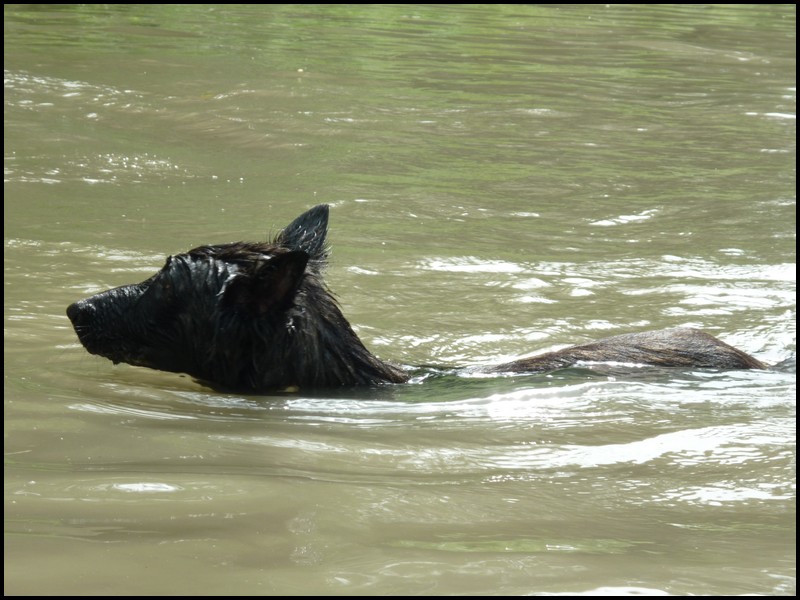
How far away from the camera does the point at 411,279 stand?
9.13 m

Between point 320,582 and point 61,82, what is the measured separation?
12.7 m

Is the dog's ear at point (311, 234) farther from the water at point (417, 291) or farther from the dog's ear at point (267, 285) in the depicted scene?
the water at point (417, 291)

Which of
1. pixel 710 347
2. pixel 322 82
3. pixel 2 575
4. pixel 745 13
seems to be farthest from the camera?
pixel 745 13

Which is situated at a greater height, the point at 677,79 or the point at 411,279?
the point at 677,79

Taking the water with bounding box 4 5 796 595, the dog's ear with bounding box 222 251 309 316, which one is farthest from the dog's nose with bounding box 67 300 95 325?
the dog's ear with bounding box 222 251 309 316

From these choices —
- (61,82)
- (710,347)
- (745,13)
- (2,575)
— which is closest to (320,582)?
(2,575)

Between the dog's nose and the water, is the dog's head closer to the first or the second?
the dog's nose

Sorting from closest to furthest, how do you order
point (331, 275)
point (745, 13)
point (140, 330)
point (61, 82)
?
point (140, 330), point (331, 275), point (61, 82), point (745, 13)

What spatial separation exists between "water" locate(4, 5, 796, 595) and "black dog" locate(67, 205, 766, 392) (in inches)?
6.4

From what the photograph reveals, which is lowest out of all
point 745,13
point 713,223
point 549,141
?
point 713,223

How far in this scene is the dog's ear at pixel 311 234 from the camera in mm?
6766

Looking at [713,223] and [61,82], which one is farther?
[61,82]

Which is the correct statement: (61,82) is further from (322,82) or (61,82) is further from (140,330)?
(140,330)

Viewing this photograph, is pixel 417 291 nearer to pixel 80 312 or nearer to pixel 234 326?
pixel 234 326
